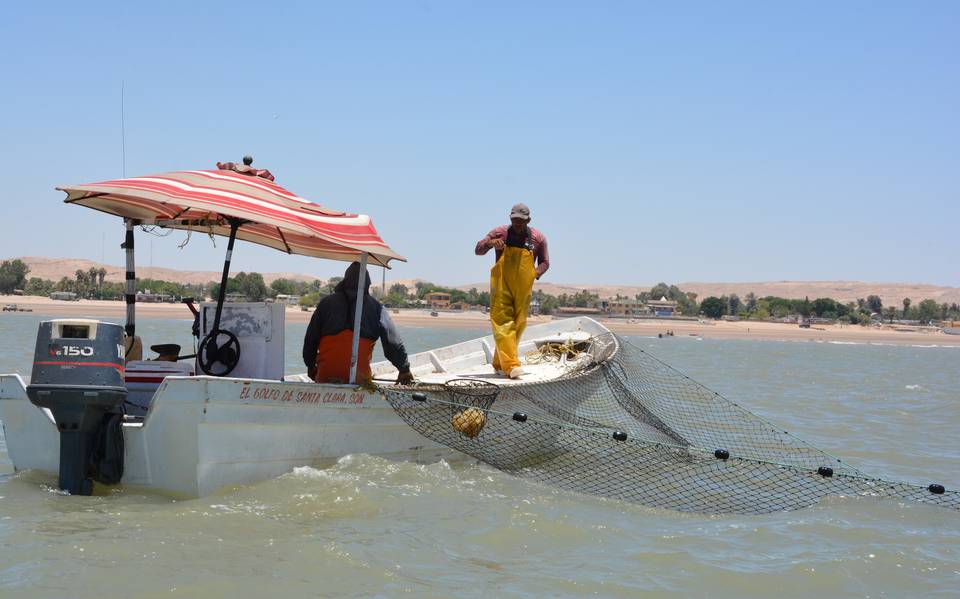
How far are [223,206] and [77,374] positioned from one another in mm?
1651

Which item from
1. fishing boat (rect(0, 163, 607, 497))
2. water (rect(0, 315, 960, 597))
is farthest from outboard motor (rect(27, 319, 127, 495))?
water (rect(0, 315, 960, 597))

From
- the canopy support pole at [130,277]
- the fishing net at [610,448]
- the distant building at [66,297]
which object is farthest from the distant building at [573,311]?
the canopy support pole at [130,277]

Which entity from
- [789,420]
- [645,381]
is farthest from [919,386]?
[645,381]

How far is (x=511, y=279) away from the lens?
34.2 feet

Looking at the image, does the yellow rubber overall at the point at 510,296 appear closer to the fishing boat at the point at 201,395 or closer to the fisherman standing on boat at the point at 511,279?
the fisherman standing on boat at the point at 511,279

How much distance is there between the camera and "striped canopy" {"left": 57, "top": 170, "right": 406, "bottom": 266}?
754 cm

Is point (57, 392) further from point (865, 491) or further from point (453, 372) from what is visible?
point (865, 491)

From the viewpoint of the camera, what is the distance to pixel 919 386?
1042 inches

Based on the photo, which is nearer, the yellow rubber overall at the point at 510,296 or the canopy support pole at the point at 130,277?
the canopy support pole at the point at 130,277

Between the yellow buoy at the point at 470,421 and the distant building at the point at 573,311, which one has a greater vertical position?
the distant building at the point at 573,311

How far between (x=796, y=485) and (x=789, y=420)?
22.2 feet

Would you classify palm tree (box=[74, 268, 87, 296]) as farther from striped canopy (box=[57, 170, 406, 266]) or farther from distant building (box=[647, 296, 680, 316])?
striped canopy (box=[57, 170, 406, 266])

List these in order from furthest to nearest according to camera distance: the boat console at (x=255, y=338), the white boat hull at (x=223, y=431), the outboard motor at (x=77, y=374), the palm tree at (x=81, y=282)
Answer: the palm tree at (x=81, y=282), the boat console at (x=255, y=338), the white boat hull at (x=223, y=431), the outboard motor at (x=77, y=374)

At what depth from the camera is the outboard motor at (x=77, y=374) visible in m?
6.91
